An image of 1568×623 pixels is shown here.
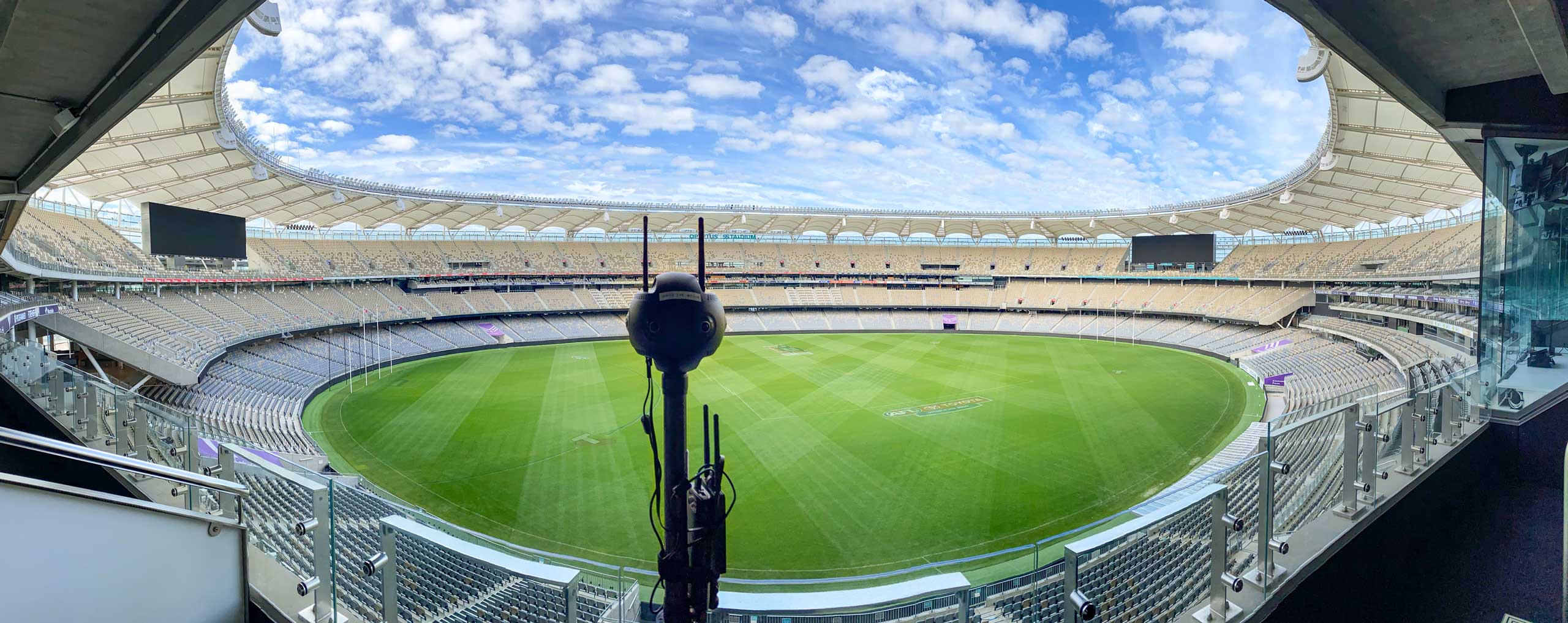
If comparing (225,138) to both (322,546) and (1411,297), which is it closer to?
(322,546)

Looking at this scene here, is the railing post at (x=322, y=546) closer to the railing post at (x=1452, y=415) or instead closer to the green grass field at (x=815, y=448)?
the railing post at (x=1452, y=415)

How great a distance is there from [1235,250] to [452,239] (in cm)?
6093

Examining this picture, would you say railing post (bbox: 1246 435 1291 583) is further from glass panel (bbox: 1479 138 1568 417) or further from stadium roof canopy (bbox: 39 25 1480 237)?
stadium roof canopy (bbox: 39 25 1480 237)

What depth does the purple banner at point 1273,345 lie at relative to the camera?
3356 centimetres

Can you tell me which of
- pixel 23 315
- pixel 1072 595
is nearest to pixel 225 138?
pixel 23 315

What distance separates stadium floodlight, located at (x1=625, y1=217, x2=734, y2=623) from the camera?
2.49 meters

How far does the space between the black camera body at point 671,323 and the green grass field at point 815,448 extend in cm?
905

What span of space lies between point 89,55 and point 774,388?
75.7 feet

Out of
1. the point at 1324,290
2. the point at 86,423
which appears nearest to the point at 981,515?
the point at 86,423

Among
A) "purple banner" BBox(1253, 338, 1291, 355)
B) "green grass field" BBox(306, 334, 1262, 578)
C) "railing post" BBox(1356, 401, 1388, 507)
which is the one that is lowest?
"green grass field" BBox(306, 334, 1262, 578)

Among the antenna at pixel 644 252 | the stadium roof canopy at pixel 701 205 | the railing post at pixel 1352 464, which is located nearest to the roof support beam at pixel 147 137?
the stadium roof canopy at pixel 701 205

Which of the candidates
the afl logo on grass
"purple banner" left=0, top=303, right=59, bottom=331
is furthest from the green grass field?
"purple banner" left=0, top=303, right=59, bottom=331

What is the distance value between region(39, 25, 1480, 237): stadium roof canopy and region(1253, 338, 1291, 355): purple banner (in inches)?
305

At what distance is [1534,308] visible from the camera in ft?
18.4
